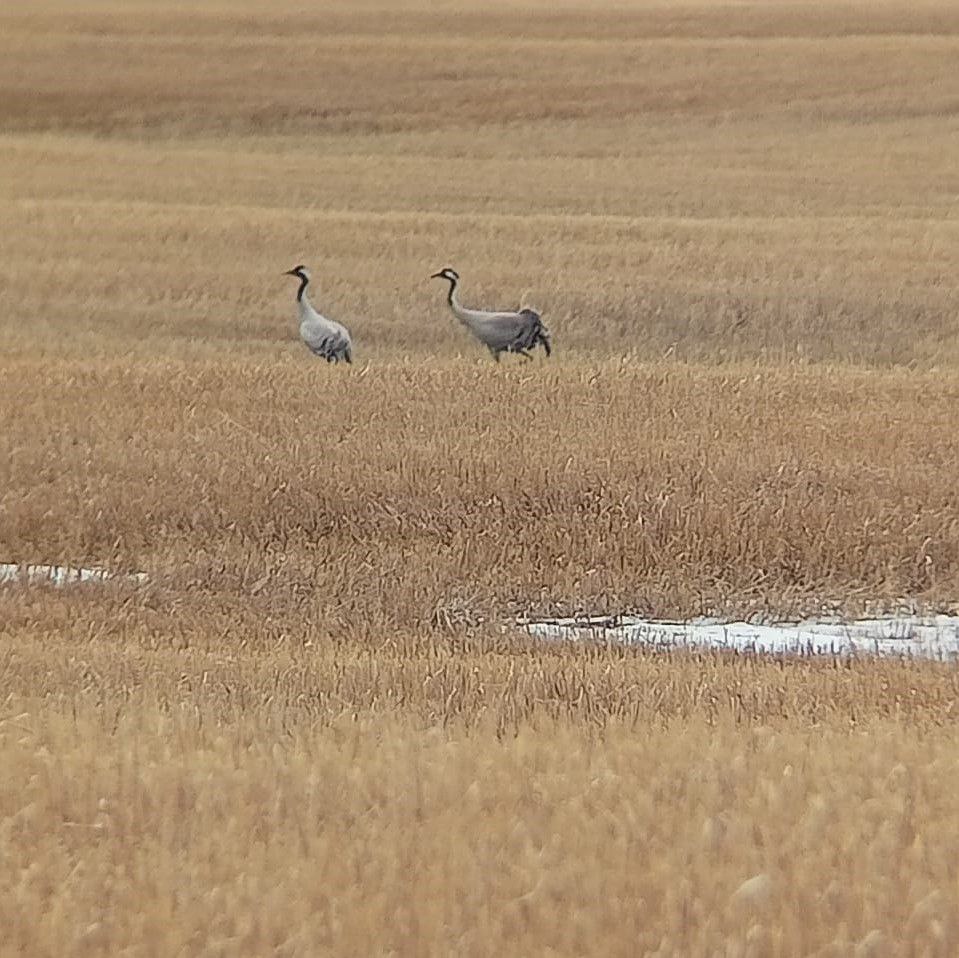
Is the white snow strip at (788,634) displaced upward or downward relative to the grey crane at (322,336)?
upward

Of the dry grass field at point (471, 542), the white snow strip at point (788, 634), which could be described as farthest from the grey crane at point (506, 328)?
the white snow strip at point (788, 634)

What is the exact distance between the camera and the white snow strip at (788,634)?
959cm

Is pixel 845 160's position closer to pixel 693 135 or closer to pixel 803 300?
pixel 693 135

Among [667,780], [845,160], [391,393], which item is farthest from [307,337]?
[845,160]

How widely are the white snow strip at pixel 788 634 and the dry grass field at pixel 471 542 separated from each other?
9.5 inches

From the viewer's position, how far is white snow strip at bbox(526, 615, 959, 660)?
9.59m

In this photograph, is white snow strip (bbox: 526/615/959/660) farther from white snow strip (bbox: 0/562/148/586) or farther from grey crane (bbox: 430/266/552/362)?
grey crane (bbox: 430/266/552/362)

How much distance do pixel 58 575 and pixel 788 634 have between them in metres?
4.05

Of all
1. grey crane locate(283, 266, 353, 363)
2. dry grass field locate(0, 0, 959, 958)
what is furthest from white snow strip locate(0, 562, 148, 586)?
grey crane locate(283, 266, 353, 363)

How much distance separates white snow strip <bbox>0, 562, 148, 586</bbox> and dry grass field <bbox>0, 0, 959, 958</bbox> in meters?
0.21

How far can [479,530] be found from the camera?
11539 mm

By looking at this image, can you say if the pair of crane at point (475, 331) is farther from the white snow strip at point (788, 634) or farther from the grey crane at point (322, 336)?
the white snow strip at point (788, 634)

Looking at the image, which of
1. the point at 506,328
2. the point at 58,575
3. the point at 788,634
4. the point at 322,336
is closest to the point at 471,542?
the point at 788,634

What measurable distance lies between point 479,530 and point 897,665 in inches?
130
